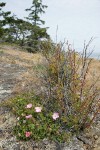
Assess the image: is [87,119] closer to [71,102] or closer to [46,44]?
[71,102]

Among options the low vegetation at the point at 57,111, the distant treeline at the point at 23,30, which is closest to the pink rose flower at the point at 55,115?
the low vegetation at the point at 57,111

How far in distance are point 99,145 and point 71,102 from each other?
893 mm

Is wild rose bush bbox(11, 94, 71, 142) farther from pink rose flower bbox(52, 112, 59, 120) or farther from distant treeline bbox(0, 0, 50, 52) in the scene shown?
distant treeline bbox(0, 0, 50, 52)

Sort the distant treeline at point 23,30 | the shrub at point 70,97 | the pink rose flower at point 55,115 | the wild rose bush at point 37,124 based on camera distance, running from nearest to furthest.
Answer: the wild rose bush at point 37,124
the pink rose flower at point 55,115
the shrub at point 70,97
the distant treeline at point 23,30

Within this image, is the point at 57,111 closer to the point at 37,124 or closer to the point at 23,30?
the point at 37,124

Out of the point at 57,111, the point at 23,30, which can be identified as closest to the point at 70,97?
the point at 57,111

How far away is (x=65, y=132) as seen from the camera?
4.50 meters

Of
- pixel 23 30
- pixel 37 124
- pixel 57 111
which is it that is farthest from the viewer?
pixel 23 30

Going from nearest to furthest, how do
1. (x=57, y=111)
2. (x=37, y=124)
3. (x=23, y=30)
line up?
(x=37, y=124) → (x=57, y=111) → (x=23, y=30)

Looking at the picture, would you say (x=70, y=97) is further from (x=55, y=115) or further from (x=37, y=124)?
(x=37, y=124)

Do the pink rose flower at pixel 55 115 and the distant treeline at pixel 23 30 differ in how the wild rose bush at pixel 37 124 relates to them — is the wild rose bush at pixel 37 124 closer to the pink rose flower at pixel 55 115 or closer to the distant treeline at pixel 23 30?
the pink rose flower at pixel 55 115

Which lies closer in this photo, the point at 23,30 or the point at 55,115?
the point at 55,115

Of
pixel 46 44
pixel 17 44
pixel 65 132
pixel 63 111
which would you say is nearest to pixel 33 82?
pixel 46 44

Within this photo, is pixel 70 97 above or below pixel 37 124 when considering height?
above
